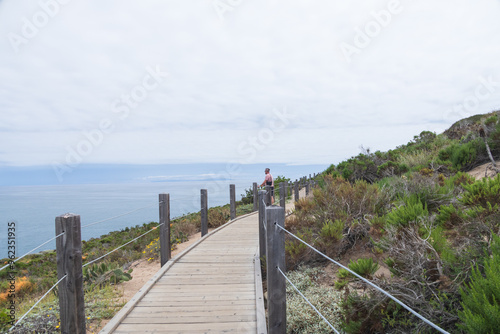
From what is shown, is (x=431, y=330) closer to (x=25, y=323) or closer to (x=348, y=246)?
(x=348, y=246)

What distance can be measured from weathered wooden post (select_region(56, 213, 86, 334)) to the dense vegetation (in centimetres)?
233

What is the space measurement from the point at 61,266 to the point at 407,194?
5.48 meters

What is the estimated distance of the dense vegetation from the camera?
2.56m

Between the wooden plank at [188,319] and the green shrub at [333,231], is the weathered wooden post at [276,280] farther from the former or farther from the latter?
the green shrub at [333,231]

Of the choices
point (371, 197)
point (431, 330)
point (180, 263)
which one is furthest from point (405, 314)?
point (180, 263)

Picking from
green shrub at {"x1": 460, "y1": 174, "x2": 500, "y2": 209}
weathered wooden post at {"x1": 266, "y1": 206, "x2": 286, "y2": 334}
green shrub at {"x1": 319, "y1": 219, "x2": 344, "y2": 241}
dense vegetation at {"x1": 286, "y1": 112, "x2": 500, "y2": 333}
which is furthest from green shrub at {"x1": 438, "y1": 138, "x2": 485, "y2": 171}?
weathered wooden post at {"x1": 266, "y1": 206, "x2": 286, "y2": 334}

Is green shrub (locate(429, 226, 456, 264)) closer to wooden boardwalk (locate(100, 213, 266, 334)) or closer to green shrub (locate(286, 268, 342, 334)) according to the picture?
green shrub (locate(286, 268, 342, 334))

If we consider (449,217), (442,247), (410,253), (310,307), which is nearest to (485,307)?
(410,253)

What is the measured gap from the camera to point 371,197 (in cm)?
645

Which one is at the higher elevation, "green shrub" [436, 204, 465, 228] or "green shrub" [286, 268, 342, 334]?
"green shrub" [436, 204, 465, 228]

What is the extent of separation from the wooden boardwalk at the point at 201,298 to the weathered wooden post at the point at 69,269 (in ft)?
1.31

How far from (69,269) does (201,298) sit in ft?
6.19

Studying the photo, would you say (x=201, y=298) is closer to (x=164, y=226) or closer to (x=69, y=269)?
(x=69, y=269)

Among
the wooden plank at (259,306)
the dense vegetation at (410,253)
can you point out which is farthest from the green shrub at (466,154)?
the wooden plank at (259,306)
